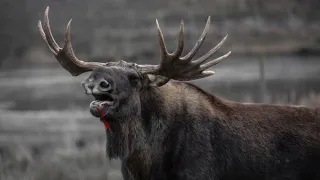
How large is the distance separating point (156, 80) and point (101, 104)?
2.39 ft

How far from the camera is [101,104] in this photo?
6098 millimetres

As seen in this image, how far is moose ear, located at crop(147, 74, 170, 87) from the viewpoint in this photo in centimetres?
661

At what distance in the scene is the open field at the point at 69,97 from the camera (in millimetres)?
13016

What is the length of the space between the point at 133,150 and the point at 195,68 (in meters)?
0.93

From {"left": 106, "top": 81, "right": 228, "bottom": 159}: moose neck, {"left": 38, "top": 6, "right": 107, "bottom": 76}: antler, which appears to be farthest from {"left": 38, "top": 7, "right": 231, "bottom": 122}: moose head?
{"left": 106, "top": 81, "right": 228, "bottom": 159}: moose neck

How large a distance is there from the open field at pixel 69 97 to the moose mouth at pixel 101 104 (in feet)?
17.0

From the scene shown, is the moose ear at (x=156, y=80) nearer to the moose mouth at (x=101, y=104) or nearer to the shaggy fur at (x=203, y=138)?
the shaggy fur at (x=203, y=138)

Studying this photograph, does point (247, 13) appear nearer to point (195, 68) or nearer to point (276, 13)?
point (276, 13)

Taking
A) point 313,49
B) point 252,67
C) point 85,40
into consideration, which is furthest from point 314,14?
point 85,40

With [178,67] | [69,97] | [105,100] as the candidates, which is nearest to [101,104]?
[105,100]

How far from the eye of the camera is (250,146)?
6.64 m

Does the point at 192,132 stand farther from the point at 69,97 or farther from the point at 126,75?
the point at 69,97

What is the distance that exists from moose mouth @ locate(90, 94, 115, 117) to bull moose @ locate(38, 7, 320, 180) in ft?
0.37

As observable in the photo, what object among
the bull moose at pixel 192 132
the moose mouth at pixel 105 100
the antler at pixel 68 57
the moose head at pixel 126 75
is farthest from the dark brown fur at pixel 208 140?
the antler at pixel 68 57
